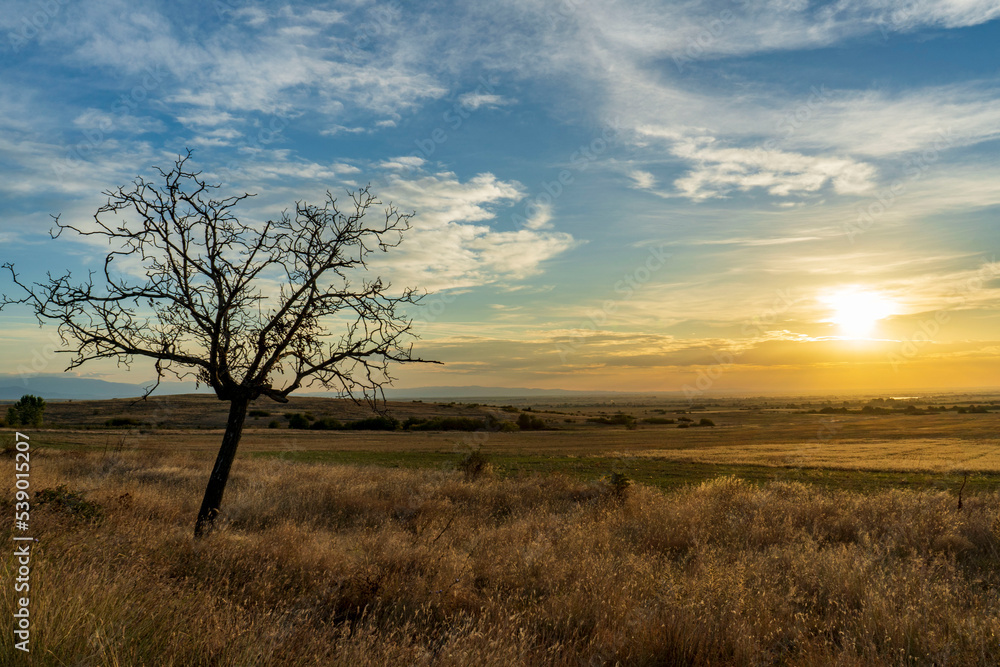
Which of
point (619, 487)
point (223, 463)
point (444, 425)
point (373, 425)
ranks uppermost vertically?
point (223, 463)

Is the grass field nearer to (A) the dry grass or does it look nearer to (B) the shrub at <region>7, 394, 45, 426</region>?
(A) the dry grass

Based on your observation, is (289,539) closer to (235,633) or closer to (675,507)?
(235,633)

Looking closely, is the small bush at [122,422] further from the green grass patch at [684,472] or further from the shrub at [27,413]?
the green grass patch at [684,472]

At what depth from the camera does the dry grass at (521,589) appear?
5016 mm

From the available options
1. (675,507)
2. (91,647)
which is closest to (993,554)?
(675,507)

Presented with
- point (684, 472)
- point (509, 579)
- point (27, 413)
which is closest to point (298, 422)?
point (27, 413)

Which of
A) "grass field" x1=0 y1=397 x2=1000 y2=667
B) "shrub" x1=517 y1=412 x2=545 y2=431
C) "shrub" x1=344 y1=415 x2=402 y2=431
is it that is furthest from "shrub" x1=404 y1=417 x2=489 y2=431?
"grass field" x1=0 y1=397 x2=1000 y2=667

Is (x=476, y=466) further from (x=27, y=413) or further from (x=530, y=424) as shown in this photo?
(x=530, y=424)

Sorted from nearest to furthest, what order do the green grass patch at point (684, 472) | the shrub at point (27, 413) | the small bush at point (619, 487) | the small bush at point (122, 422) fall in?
the small bush at point (619, 487)
the green grass patch at point (684, 472)
the shrub at point (27, 413)
the small bush at point (122, 422)

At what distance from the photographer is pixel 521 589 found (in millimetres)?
8344

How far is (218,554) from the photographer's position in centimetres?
842

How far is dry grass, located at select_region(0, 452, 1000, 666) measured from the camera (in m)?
5.02

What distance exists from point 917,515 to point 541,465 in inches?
936

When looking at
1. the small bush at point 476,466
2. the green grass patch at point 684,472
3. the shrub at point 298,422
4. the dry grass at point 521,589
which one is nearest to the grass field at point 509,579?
the dry grass at point 521,589
